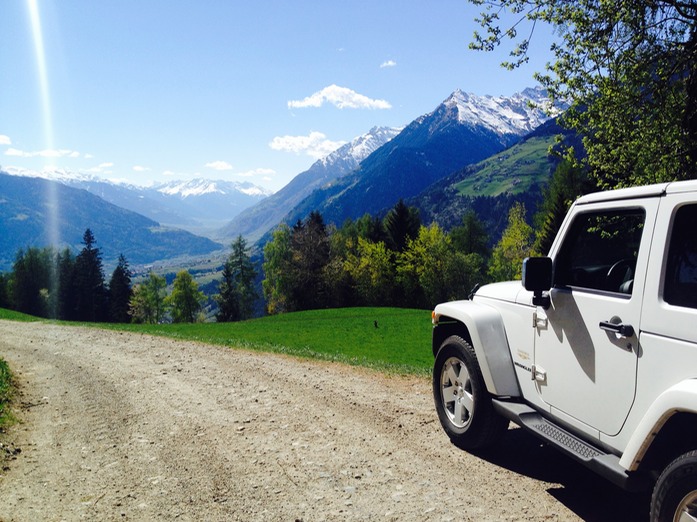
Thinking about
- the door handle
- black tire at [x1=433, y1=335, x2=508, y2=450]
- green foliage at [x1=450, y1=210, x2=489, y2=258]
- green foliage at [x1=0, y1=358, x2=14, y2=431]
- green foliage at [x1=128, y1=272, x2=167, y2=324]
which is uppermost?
green foliage at [x1=450, y1=210, x2=489, y2=258]

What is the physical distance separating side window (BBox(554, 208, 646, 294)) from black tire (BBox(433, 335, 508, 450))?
1.62m

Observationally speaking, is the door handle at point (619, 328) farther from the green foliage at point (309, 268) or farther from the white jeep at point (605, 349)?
the green foliage at point (309, 268)

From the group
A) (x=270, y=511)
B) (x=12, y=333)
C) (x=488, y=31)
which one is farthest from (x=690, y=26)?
(x=12, y=333)

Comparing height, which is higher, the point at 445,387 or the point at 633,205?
the point at 633,205

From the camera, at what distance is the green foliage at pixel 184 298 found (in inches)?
3465

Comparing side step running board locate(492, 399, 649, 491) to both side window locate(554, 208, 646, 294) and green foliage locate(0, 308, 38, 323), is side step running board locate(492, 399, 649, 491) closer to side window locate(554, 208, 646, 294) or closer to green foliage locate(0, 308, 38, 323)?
side window locate(554, 208, 646, 294)

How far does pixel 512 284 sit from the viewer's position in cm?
615

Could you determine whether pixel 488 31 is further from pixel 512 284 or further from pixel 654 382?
pixel 654 382

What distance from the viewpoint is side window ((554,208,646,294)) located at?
4.27m

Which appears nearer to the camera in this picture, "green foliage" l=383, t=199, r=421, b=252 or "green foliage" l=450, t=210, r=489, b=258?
"green foliage" l=383, t=199, r=421, b=252

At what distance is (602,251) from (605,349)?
1.10 m

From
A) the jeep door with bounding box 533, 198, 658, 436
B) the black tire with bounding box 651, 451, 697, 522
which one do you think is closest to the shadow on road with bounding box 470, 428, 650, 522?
the jeep door with bounding box 533, 198, 658, 436

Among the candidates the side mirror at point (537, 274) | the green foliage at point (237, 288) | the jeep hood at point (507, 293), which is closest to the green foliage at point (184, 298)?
the green foliage at point (237, 288)

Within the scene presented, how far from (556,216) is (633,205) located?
4619cm
